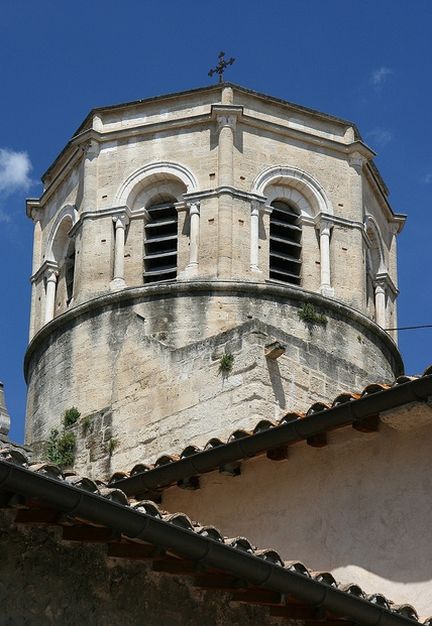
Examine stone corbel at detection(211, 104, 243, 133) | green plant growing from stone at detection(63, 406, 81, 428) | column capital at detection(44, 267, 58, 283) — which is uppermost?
A: stone corbel at detection(211, 104, 243, 133)

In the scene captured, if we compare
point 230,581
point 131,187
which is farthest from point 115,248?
point 230,581

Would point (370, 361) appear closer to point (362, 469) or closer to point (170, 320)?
point (170, 320)

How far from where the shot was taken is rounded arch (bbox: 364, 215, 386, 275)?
2673cm

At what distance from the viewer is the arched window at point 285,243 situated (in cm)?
2488

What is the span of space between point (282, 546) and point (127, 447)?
28.3 ft

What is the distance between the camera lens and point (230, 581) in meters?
9.82

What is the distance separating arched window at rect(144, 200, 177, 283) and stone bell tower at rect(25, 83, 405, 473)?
0.9 inches

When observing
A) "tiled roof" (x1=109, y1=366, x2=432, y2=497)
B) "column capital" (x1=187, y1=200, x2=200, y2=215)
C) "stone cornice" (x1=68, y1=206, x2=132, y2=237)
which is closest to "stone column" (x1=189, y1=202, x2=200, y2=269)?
"column capital" (x1=187, y1=200, x2=200, y2=215)

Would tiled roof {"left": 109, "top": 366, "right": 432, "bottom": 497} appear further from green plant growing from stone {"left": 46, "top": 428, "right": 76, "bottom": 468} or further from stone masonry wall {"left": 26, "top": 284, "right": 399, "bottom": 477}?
green plant growing from stone {"left": 46, "top": 428, "right": 76, "bottom": 468}

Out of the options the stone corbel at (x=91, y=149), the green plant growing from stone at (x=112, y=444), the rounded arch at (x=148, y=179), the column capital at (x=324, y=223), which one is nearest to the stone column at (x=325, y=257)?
the column capital at (x=324, y=223)

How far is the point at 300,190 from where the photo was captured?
84.8 ft

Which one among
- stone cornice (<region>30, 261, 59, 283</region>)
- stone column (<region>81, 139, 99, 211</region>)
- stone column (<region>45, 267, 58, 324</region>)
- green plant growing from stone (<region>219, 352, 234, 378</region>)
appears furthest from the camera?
stone cornice (<region>30, 261, 59, 283</region>)

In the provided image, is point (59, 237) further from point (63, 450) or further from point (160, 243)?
point (63, 450)

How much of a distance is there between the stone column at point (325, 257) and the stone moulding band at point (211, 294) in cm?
38
